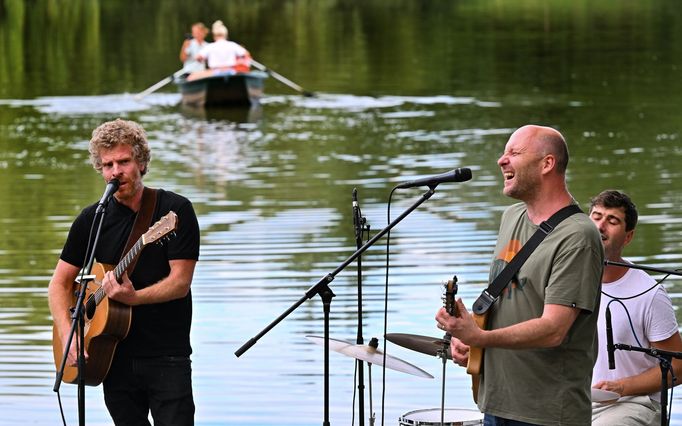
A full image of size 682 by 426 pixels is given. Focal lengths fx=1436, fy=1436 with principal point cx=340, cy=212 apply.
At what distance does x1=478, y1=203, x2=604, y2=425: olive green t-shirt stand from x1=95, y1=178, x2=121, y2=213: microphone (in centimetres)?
150

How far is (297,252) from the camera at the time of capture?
11.8m

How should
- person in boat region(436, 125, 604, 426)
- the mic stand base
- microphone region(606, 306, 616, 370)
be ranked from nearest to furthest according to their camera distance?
person in boat region(436, 125, 604, 426) → the mic stand base → microphone region(606, 306, 616, 370)

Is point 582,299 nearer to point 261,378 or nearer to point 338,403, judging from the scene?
point 338,403

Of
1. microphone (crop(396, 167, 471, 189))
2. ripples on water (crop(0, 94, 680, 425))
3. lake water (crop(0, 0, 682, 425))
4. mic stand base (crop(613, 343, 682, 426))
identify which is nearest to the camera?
microphone (crop(396, 167, 471, 189))

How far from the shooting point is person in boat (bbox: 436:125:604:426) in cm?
436

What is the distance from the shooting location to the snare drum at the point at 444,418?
5086 millimetres

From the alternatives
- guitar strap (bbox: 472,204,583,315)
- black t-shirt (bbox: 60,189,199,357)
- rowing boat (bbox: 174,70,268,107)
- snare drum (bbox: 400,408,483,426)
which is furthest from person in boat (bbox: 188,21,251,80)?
guitar strap (bbox: 472,204,583,315)

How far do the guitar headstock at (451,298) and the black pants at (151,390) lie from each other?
143 centimetres

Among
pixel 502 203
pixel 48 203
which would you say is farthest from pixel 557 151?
pixel 48 203

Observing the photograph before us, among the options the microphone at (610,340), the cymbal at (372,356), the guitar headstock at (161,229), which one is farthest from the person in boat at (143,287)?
the microphone at (610,340)

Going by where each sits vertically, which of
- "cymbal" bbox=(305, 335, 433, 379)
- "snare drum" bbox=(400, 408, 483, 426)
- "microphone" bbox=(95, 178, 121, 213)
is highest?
"microphone" bbox=(95, 178, 121, 213)

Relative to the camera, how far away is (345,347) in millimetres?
5289

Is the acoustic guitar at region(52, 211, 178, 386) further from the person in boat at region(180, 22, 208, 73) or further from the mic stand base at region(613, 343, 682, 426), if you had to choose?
the person in boat at region(180, 22, 208, 73)

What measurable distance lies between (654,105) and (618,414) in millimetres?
18554
